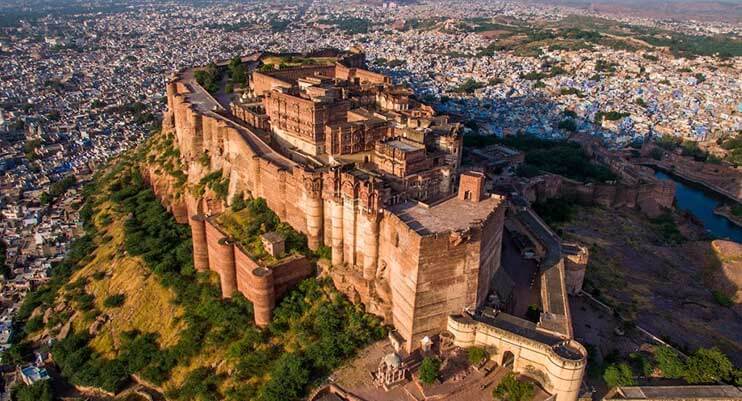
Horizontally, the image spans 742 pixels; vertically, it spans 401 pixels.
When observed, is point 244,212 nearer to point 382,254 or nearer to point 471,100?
point 382,254

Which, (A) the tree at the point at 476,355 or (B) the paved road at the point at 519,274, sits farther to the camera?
(B) the paved road at the point at 519,274

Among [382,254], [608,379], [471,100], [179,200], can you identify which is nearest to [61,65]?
[471,100]

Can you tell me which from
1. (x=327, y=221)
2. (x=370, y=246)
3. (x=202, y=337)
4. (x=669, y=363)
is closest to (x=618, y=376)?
(x=669, y=363)

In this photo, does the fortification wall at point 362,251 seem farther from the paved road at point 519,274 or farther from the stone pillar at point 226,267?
the paved road at point 519,274

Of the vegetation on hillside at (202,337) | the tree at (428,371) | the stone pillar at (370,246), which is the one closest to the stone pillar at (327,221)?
the vegetation on hillside at (202,337)

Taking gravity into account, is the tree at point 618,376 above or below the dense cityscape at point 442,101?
above

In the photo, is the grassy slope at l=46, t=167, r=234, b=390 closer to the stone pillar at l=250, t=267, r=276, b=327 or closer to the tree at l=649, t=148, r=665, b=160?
the stone pillar at l=250, t=267, r=276, b=327

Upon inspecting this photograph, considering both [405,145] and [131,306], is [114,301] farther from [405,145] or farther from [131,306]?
[405,145]
